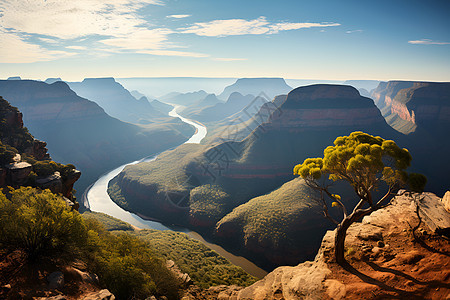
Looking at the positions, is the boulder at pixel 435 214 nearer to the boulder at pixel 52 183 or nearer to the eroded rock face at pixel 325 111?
the boulder at pixel 52 183

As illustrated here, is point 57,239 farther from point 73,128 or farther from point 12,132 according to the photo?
point 73,128

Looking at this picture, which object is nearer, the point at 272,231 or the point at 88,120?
the point at 272,231

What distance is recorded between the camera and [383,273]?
15984 millimetres

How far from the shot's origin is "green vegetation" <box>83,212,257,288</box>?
40625mm

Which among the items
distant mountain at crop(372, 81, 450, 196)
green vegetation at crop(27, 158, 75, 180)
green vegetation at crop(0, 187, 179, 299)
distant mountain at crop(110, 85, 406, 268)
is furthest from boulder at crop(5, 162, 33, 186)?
distant mountain at crop(372, 81, 450, 196)

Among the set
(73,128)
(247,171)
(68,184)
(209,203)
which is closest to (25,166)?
(68,184)

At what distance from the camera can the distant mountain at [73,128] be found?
139 m

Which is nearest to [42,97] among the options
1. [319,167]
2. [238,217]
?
[238,217]

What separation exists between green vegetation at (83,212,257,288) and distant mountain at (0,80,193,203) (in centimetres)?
9114

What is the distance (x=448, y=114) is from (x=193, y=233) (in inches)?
5330

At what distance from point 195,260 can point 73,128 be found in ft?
491

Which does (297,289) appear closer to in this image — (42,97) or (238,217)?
(238,217)

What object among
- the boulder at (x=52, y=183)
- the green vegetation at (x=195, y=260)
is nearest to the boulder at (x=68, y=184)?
the boulder at (x=52, y=183)

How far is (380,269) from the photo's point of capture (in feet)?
54.4
